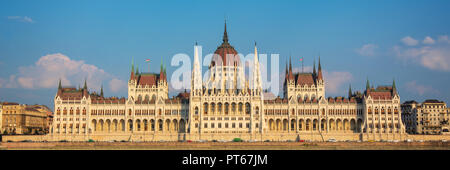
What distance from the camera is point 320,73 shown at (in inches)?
5822

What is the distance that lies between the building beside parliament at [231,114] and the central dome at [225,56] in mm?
6037

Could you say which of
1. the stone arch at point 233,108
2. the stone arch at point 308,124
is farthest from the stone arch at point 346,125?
the stone arch at point 233,108

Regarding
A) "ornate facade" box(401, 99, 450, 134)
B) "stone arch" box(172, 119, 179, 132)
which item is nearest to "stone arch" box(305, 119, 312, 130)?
"stone arch" box(172, 119, 179, 132)

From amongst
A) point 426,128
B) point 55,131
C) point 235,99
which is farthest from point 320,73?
point 55,131

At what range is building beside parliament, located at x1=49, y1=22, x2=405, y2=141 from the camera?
436ft

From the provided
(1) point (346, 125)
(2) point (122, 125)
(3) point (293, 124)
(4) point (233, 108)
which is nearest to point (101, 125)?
(2) point (122, 125)

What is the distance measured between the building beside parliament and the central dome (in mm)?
6037

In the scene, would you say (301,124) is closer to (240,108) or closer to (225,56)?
(240,108)

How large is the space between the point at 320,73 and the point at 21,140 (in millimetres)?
77324

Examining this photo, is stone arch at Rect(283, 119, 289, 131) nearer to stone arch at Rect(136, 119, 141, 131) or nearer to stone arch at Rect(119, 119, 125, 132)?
stone arch at Rect(136, 119, 141, 131)

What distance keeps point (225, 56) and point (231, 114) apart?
83.1 ft

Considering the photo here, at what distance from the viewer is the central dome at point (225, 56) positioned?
151 meters

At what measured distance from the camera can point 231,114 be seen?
5261 inches
